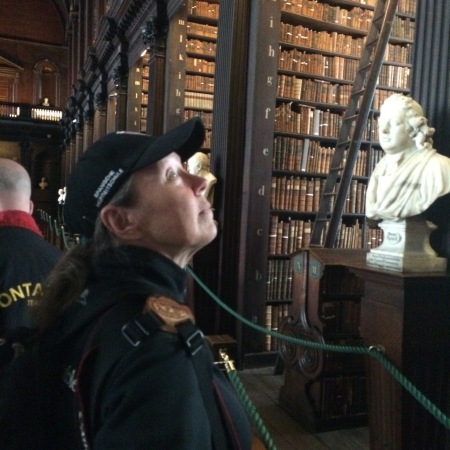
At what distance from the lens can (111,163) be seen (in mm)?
829

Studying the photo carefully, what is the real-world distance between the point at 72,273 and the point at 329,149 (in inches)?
150

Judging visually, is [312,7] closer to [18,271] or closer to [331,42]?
[331,42]

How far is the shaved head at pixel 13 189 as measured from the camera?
195 cm

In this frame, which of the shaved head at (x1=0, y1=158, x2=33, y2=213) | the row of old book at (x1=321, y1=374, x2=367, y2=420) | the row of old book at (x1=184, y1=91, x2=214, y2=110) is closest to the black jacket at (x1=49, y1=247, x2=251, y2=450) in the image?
the shaved head at (x1=0, y1=158, x2=33, y2=213)

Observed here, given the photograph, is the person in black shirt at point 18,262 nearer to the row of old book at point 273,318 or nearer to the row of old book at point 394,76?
the row of old book at point 273,318

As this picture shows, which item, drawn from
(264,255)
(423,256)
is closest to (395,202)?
(423,256)

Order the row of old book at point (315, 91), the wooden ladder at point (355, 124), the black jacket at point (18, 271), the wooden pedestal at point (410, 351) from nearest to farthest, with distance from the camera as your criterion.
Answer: the black jacket at point (18, 271) < the wooden pedestal at point (410, 351) < the wooden ladder at point (355, 124) < the row of old book at point (315, 91)

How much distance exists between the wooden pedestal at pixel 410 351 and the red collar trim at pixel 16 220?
1.43m

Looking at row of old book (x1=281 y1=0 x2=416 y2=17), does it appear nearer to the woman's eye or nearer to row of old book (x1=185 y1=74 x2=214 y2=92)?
row of old book (x1=185 y1=74 x2=214 y2=92)

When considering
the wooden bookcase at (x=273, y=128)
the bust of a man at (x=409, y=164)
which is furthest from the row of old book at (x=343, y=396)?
the bust of a man at (x=409, y=164)

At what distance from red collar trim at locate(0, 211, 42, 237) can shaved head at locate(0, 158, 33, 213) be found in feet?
0.16

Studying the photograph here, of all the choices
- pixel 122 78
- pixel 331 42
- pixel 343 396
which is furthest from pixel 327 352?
pixel 122 78

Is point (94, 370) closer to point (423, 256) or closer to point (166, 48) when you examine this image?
point (423, 256)

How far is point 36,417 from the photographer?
720mm
